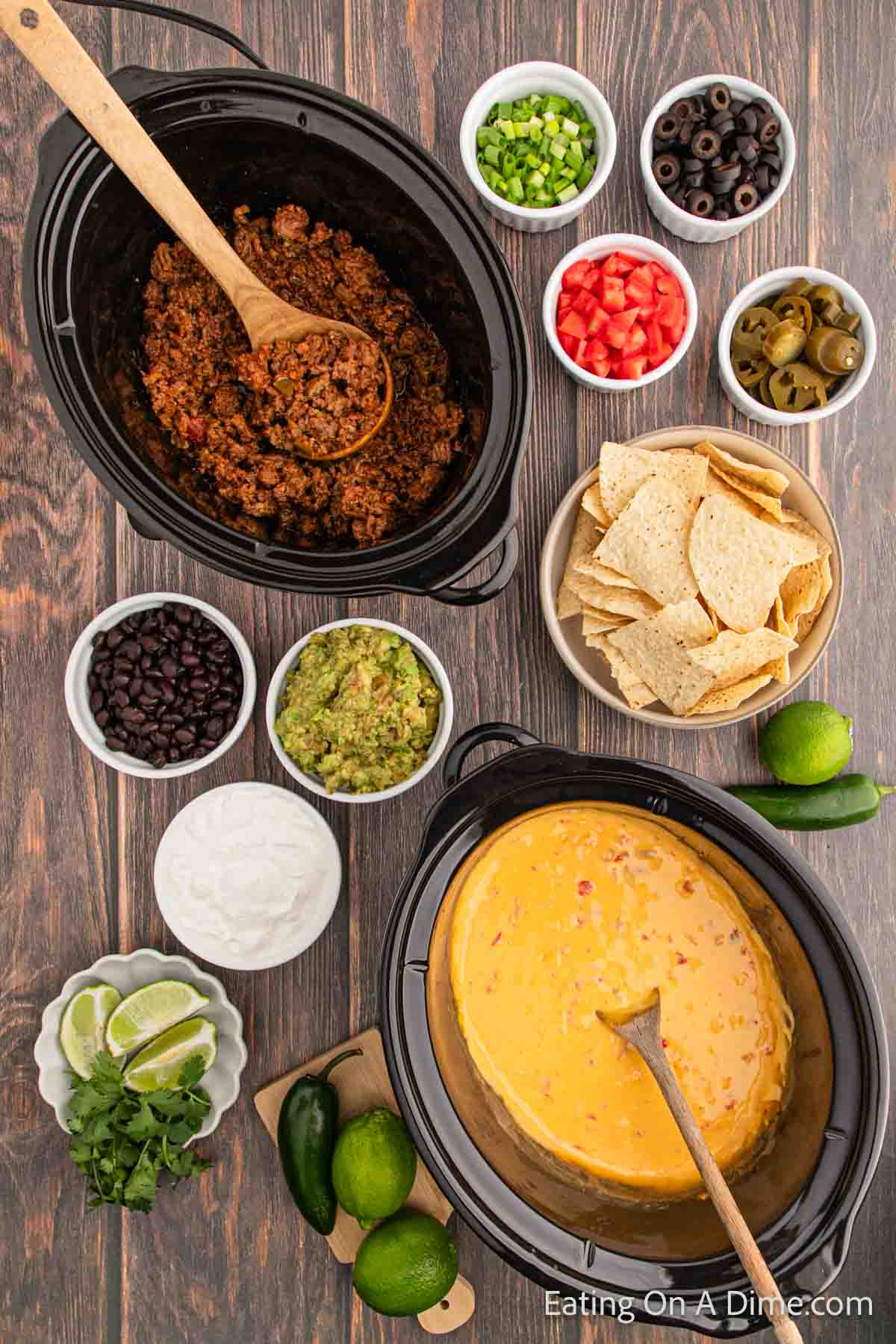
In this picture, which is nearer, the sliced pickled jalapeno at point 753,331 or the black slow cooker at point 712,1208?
the black slow cooker at point 712,1208

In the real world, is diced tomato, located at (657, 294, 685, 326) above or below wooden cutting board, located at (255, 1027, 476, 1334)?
above

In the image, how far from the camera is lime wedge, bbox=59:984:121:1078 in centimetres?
180

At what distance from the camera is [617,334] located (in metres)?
1.75

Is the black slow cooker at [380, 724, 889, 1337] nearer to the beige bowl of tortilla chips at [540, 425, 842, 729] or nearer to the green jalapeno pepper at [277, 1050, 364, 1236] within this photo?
the beige bowl of tortilla chips at [540, 425, 842, 729]

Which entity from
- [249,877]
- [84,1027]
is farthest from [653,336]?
[84,1027]

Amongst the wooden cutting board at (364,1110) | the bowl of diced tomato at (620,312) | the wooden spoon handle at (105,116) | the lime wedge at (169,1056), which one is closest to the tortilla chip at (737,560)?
the bowl of diced tomato at (620,312)

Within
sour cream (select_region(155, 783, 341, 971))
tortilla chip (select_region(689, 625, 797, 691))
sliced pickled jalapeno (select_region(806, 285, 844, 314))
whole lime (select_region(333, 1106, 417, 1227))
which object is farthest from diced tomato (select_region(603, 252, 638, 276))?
whole lime (select_region(333, 1106, 417, 1227))

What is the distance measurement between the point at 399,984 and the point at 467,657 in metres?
0.68

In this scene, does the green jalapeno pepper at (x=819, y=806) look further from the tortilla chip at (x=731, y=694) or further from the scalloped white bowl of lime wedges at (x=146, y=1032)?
the scalloped white bowl of lime wedges at (x=146, y=1032)

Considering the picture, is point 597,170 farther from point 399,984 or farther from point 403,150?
point 399,984

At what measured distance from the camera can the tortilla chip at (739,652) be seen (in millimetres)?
1604

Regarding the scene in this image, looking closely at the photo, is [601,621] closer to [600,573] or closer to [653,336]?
[600,573]

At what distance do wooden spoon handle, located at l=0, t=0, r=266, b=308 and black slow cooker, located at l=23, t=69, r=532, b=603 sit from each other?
70mm

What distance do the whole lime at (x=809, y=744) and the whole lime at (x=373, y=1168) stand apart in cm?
95
